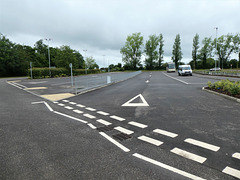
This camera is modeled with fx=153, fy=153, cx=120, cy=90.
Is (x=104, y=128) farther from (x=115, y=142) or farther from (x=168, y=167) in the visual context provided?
(x=168, y=167)

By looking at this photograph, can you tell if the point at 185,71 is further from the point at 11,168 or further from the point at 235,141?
the point at 11,168

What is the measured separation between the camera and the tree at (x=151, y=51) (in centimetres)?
8944

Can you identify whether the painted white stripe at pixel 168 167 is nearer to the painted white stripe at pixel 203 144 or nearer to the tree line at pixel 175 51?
the painted white stripe at pixel 203 144

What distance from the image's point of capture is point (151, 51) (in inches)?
3565

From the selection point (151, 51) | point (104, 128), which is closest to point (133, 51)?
point (151, 51)

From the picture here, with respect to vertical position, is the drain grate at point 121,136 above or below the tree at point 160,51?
below

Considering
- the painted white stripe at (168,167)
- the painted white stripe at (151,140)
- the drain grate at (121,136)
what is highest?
the painted white stripe at (151,140)

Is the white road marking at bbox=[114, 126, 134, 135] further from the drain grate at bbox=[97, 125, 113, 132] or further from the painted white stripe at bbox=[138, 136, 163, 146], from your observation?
the painted white stripe at bbox=[138, 136, 163, 146]

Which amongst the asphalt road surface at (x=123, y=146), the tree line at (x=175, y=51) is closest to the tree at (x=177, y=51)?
the tree line at (x=175, y=51)

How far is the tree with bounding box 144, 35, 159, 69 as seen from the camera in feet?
293

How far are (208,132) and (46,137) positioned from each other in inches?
183

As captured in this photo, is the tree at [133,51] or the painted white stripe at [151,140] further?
the tree at [133,51]

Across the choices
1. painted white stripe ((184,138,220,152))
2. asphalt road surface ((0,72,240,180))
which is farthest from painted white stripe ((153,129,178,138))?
painted white stripe ((184,138,220,152))

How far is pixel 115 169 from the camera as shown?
284cm
